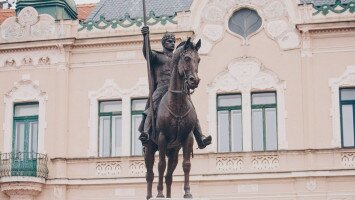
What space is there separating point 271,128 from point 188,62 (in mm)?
15781

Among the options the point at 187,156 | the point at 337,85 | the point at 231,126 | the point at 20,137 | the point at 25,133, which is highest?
the point at 337,85

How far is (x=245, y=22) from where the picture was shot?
2970 centimetres

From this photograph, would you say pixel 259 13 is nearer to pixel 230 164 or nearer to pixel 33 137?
pixel 230 164

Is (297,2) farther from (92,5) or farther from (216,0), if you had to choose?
(92,5)

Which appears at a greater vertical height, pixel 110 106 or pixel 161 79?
pixel 110 106

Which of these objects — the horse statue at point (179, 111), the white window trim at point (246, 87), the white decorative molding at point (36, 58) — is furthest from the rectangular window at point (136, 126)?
the horse statue at point (179, 111)

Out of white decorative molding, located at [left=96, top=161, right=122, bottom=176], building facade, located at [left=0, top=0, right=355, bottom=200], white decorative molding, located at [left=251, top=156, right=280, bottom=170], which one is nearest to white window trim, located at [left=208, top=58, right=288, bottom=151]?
building facade, located at [left=0, top=0, right=355, bottom=200]

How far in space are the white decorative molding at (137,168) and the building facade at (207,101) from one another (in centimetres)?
5

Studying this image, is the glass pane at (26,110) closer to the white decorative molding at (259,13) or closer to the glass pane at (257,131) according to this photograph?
the white decorative molding at (259,13)

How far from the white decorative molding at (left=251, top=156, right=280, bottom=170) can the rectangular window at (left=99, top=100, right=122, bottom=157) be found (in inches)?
170

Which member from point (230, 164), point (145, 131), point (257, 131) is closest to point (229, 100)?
point (257, 131)

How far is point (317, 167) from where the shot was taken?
28.2m

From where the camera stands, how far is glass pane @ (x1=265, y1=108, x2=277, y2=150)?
94.7 feet

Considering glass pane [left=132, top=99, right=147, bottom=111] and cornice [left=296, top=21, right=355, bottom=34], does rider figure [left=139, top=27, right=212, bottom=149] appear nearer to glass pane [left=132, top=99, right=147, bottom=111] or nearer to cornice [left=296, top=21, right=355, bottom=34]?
cornice [left=296, top=21, right=355, bottom=34]
